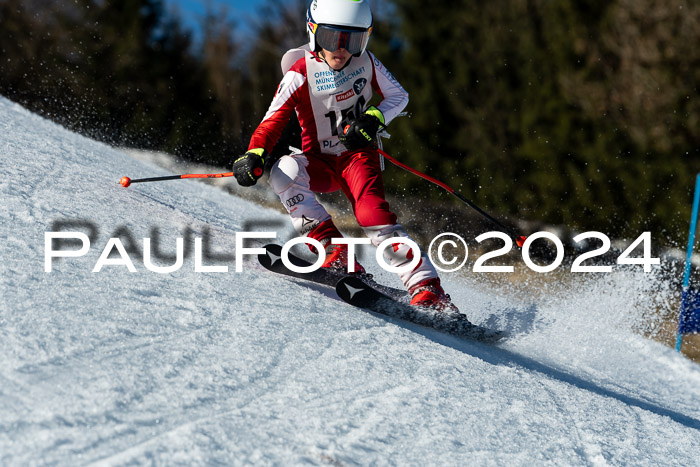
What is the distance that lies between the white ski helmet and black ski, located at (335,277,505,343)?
1.28 m

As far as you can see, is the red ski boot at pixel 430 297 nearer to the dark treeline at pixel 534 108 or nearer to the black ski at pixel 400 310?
the black ski at pixel 400 310

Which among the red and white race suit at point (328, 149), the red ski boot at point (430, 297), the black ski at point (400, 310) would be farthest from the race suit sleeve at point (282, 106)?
the red ski boot at point (430, 297)

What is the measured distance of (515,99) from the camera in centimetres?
1191

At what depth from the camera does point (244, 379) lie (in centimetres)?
243

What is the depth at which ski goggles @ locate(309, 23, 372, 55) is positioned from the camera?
12.0 feet

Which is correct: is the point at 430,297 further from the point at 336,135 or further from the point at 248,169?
the point at 248,169

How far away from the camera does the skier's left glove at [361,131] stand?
3764mm

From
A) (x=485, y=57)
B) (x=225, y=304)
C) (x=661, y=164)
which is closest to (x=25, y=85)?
(x=485, y=57)

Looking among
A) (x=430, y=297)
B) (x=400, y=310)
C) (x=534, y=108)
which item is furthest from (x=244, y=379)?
(x=534, y=108)

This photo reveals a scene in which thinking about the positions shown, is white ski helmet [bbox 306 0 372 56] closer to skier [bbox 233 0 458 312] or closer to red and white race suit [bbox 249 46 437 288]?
skier [bbox 233 0 458 312]

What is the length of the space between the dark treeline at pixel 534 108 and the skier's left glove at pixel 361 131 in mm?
6664

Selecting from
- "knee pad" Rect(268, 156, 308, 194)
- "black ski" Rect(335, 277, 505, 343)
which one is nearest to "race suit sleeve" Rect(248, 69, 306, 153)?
"knee pad" Rect(268, 156, 308, 194)

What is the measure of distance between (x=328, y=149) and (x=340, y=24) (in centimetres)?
76

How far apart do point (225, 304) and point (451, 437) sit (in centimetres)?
121
